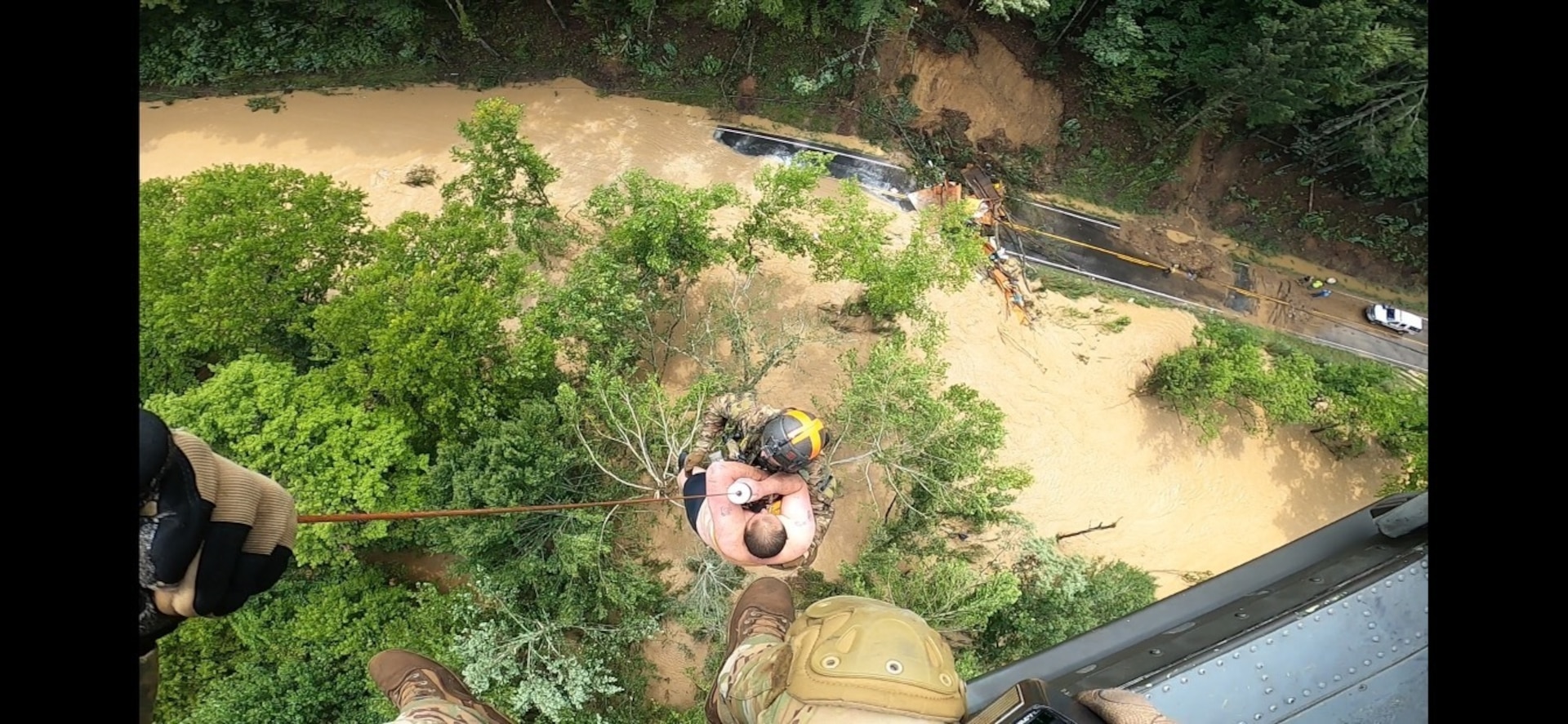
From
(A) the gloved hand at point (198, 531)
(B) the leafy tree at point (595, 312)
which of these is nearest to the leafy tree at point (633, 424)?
(B) the leafy tree at point (595, 312)

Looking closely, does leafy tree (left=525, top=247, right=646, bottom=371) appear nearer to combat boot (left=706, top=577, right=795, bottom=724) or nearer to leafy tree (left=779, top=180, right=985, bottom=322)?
leafy tree (left=779, top=180, right=985, bottom=322)

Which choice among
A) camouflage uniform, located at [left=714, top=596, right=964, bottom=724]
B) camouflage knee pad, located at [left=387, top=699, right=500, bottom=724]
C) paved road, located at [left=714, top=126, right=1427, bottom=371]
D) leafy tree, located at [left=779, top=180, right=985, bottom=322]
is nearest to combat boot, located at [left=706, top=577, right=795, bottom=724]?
camouflage uniform, located at [left=714, top=596, right=964, bottom=724]

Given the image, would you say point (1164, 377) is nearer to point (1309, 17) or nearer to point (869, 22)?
point (1309, 17)

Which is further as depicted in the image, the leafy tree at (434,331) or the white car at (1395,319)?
the white car at (1395,319)

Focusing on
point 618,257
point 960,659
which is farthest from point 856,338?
point 960,659

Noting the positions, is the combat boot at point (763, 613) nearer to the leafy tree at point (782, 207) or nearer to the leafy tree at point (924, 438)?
the leafy tree at point (924, 438)

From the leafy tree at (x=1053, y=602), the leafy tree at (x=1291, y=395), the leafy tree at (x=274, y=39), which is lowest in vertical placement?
the leafy tree at (x=1053, y=602)
